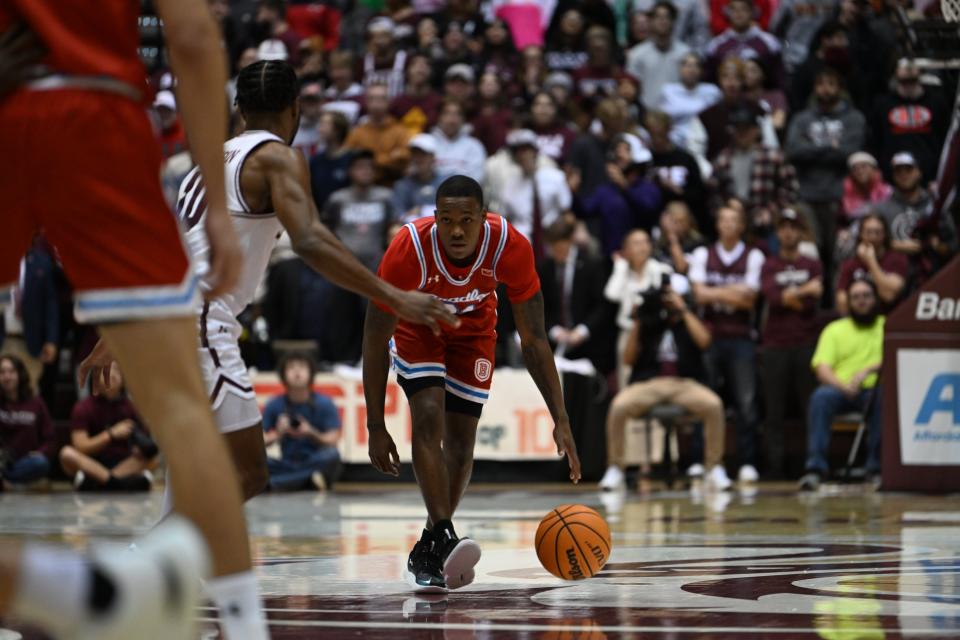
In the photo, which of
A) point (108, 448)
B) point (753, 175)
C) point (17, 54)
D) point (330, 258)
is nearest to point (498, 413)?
point (753, 175)

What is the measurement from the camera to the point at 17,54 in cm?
362

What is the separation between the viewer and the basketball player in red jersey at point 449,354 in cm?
702

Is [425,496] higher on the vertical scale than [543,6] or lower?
lower

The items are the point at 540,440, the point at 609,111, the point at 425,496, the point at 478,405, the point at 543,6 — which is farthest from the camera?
the point at 543,6

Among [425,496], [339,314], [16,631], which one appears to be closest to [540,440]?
[339,314]

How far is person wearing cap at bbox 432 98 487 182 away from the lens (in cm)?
1731

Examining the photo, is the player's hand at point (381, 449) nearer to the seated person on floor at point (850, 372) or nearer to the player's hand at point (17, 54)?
the player's hand at point (17, 54)

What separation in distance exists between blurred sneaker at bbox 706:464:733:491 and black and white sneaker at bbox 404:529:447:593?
8283 mm

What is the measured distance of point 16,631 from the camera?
5.63 metres

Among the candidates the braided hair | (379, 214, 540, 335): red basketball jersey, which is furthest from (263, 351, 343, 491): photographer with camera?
the braided hair

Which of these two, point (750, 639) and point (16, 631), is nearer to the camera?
point (750, 639)

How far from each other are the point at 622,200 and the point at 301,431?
457 centimetres

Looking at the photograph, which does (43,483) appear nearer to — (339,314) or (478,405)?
(339,314)

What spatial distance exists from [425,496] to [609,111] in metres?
11.5
